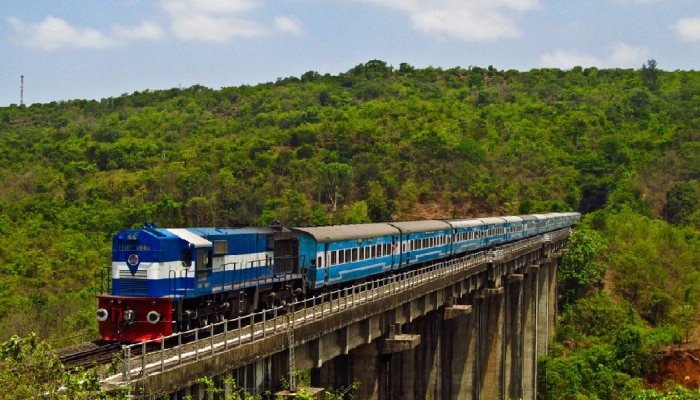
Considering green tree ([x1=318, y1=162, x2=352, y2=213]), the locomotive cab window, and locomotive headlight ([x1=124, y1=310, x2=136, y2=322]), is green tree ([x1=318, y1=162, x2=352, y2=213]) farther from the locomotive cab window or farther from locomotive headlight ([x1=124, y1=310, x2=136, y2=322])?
locomotive headlight ([x1=124, y1=310, x2=136, y2=322])

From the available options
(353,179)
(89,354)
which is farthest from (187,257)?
(353,179)

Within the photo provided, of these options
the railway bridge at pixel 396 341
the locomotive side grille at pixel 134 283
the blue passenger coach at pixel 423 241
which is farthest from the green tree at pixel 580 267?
the locomotive side grille at pixel 134 283

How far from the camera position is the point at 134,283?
21641mm

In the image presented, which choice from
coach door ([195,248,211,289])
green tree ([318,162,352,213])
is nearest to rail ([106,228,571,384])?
coach door ([195,248,211,289])

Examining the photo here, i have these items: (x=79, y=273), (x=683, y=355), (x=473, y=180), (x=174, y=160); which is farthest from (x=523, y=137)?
(x=79, y=273)

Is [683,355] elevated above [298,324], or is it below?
below

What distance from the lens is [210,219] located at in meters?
95.9

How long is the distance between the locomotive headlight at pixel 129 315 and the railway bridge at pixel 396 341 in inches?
38.6

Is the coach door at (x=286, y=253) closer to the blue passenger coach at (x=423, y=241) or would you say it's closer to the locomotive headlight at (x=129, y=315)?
the locomotive headlight at (x=129, y=315)

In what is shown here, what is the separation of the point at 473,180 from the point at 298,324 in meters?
93.3

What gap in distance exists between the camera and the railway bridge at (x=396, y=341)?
1669 centimetres

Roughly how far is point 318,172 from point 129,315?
89.4m

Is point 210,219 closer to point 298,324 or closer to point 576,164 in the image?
point 576,164

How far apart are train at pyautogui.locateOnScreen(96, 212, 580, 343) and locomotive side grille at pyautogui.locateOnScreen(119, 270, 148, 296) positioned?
0.09 ft
